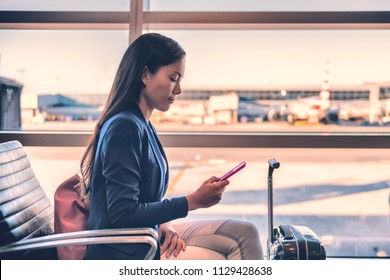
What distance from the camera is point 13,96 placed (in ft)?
8.51

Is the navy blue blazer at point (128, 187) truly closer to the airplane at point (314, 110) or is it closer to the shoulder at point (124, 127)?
the shoulder at point (124, 127)

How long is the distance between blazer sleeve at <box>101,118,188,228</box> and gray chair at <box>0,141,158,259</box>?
0.19 feet

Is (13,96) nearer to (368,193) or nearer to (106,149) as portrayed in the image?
(106,149)

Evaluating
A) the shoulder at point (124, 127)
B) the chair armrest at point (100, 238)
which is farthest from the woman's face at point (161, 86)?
the chair armrest at point (100, 238)

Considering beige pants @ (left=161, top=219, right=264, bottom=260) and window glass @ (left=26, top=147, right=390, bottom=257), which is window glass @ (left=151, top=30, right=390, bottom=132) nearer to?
window glass @ (left=26, top=147, right=390, bottom=257)

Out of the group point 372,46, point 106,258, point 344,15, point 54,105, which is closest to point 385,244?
point 372,46

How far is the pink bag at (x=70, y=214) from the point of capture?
5.07ft

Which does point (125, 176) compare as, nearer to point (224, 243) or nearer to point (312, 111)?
point (224, 243)

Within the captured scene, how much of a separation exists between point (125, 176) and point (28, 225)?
1.88 ft

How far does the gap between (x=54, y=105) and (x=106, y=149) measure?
54.2 inches
